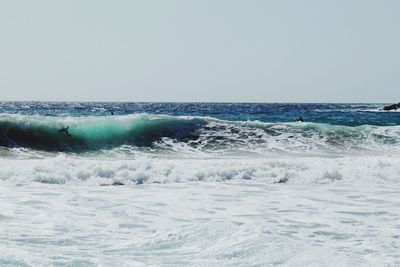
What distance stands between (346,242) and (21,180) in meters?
8.57

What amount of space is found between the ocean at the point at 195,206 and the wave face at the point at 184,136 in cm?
19

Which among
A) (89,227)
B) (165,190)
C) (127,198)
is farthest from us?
(165,190)

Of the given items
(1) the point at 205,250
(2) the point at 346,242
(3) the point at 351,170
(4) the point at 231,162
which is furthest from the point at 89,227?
(3) the point at 351,170

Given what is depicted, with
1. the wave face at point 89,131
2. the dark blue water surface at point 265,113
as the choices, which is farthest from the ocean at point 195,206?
the dark blue water surface at point 265,113

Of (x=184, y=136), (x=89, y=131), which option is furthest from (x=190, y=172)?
(x=89, y=131)

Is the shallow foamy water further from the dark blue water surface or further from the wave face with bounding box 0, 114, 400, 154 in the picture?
the dark blue water surface

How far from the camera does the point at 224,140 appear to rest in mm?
23891

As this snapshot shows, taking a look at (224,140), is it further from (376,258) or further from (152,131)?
(376,258)

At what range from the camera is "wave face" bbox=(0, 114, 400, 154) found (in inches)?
882

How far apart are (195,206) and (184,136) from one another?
1455 centimetres

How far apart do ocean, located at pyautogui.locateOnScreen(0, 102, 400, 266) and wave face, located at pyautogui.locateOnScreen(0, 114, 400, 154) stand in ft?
0.62

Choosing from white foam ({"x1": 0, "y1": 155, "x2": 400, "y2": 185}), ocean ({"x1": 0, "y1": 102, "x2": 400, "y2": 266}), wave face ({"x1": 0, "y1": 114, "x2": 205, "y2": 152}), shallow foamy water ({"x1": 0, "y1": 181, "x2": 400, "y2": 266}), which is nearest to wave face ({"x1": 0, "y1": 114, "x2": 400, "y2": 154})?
→ wave face ({"x1": 0, "y1": 114, "x2": 205, "y2": 152})

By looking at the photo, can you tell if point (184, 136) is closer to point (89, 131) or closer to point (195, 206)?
point (89, 131)

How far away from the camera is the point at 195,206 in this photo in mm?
10281
